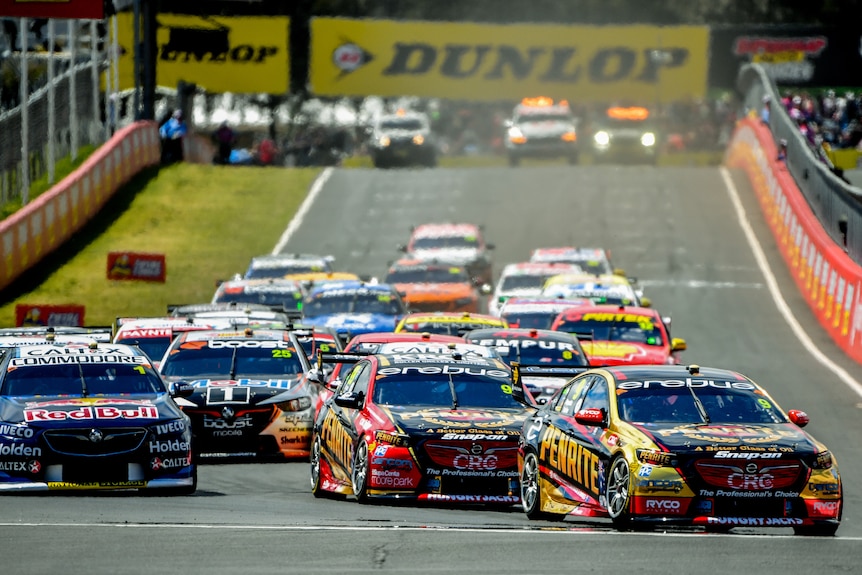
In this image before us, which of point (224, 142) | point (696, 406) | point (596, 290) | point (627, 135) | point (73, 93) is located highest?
point (73, 93)

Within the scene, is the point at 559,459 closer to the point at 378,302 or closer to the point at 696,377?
the point at 696,377

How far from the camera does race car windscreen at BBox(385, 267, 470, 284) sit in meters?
33.4

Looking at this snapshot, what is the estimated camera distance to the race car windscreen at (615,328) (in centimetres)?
2428

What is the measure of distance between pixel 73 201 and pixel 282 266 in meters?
10.3

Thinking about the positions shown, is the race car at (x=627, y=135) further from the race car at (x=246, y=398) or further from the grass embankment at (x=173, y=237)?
the race car at (x=246, y=398)

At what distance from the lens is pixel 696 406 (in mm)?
13109

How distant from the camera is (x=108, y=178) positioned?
46.8 m

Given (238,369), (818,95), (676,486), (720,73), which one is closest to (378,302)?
(238,369)

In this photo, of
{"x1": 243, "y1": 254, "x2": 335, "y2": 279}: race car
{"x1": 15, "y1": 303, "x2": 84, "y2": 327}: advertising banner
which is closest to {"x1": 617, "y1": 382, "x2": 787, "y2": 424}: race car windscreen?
{"x1": 15, "y1": 303, "x2": 84, "y2": 327}: advertising banner

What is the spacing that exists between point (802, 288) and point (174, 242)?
15.4 m

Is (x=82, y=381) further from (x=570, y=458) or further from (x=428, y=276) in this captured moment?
(x=428, y=276)

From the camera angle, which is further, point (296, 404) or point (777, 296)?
point (777, 296)

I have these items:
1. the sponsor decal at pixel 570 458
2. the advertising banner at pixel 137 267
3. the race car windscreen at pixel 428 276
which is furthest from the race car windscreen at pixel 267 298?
the sponsor decal at pixel 570 458

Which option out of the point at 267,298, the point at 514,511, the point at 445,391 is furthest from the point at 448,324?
the point at 514,511
